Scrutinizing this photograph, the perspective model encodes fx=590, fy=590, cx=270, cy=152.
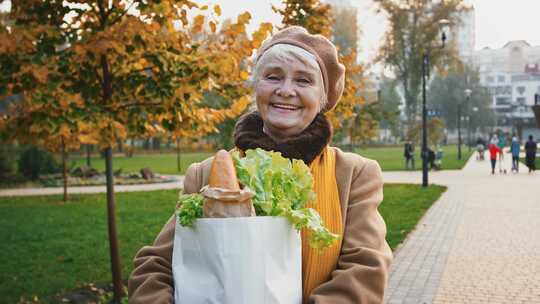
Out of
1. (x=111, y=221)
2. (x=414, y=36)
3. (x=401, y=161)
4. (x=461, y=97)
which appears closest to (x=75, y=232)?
(x=111, y=221)

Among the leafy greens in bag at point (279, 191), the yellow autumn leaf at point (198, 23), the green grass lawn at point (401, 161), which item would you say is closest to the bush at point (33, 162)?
the green grass lawn at point (401, 161)

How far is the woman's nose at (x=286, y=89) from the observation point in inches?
83.7

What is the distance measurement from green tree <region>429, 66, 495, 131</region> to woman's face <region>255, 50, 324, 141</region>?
262 ft

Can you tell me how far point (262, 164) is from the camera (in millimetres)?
1813

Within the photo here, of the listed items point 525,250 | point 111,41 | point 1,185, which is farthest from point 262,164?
point 1,185

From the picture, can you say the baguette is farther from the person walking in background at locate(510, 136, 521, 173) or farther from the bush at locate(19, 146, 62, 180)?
the bush at locate(19, 146, 62, 180)

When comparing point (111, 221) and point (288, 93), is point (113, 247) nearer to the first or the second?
point (111, 221)

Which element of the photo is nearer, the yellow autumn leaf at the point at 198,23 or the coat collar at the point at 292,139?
the coat collar at the point at 292,139

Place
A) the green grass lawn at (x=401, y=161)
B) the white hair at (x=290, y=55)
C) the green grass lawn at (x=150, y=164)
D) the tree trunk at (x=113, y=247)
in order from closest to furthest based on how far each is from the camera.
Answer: the white hair at (x=290, y=55) → the tree trunk at (x=113, y=247) → the green grass lawn at (x=401, y=161) → the green grass lawn at (x=150, y=164)

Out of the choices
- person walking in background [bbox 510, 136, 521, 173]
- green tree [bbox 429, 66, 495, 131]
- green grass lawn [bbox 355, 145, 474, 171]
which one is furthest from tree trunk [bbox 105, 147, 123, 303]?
green tree [bbox 429, 66, 495, 131]

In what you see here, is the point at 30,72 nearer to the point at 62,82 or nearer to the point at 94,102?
the point at 62,82

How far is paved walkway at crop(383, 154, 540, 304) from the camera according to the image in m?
6.86

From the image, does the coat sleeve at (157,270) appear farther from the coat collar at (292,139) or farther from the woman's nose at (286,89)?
the woman's nose at (286,89)

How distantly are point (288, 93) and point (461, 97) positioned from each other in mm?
81387
